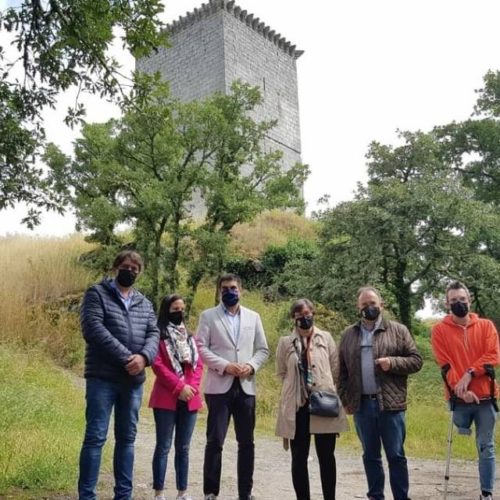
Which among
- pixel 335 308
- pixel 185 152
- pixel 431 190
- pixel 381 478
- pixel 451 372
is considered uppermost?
pixel 185 152

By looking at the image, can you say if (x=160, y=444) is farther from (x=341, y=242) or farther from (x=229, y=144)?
(x=229, y=144)

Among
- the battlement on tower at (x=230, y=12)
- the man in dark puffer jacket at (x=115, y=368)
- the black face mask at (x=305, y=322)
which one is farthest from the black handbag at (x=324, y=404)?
the battlement on tower at (x=230, y=12)

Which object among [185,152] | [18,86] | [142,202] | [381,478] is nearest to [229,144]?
[185,152]

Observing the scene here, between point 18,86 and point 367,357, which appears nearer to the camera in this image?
point 367,357

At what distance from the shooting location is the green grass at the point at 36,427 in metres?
4.61

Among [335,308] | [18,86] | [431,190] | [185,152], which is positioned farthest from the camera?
[185,152]

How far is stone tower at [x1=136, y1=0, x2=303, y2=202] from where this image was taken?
1190 inches

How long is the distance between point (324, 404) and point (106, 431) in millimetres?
1512

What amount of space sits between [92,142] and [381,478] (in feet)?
38.3

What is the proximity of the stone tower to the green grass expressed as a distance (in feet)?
72.5

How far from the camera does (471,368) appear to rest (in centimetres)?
438

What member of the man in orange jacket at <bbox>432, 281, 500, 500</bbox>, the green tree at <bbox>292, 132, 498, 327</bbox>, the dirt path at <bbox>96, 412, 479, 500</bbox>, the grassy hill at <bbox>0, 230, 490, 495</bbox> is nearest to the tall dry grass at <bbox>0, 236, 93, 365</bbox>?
the grassy hill at <bbox>0, 230, 490, 495</bbox>

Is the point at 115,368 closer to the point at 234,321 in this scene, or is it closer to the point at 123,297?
the point at 123,297

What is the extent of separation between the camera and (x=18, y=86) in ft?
18.2
